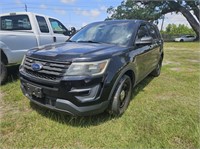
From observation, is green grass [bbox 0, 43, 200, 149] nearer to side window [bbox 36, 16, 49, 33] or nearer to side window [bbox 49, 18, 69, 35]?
side window [bbox 36, 16, 49, 33]

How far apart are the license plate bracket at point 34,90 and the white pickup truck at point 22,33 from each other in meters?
2.10

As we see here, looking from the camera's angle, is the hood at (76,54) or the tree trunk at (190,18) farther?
the tree trunk at (190,18)

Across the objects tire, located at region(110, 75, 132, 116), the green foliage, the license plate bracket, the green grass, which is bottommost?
the green foliage

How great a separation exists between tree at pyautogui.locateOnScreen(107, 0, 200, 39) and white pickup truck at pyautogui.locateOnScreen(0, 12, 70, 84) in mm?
32976

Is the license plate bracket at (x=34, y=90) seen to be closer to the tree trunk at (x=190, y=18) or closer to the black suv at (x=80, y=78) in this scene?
the black suv at (x=80, y=78)

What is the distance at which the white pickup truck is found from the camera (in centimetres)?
487

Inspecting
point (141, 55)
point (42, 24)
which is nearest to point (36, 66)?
point (141, 55)

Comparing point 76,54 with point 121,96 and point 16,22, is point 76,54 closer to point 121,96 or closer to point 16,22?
point 121,96

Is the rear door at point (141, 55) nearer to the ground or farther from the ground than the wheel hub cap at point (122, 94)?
farther from the ground

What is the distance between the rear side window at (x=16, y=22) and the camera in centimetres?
561

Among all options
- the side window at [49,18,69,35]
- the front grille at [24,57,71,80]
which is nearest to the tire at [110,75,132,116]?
the front grille at [24,57,71,80]

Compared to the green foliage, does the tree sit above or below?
above

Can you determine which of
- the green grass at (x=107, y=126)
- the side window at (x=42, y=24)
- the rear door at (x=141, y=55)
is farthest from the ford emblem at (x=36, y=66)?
the side window at (x=42, y=24)

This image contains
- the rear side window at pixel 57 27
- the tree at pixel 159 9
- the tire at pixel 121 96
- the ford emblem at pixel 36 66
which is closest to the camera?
the ford emblem at pixel 36 66
